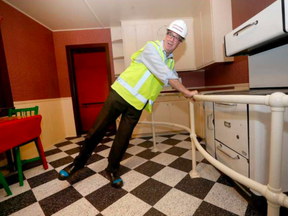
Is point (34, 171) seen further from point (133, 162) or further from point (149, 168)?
point (149, 168)

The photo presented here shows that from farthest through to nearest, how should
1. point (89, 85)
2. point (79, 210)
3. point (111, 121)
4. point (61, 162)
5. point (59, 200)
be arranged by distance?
point (89, 85), point (61, 162), point (111, 121), point (59, 200), point (79, 210)

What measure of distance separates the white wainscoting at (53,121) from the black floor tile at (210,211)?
2.43 metres

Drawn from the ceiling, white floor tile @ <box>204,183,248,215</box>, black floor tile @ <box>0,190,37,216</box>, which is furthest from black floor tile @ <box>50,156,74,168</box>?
the ceiling

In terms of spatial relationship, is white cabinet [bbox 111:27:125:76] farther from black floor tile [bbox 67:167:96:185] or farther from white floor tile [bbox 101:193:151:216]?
white floor tile [bbox 101:193:151:216]

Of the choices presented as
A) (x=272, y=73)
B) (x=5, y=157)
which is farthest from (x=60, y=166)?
(x=272, y=73)

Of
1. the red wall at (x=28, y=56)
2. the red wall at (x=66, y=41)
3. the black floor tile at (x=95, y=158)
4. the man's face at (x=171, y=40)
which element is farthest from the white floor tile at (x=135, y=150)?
the red wall at (x=66, y=41)

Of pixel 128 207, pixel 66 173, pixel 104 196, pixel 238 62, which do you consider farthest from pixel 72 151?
pixel 238 62

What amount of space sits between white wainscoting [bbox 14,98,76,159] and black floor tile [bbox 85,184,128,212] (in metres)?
1.61

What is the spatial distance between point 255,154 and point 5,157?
2.67 m

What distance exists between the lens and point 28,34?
2332 millimetres

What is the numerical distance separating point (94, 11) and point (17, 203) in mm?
2746

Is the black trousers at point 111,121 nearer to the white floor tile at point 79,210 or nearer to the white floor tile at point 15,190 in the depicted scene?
the white floor tile at point 79,210

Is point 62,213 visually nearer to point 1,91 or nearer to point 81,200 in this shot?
point 81,200

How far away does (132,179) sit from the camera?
4.50 feet
